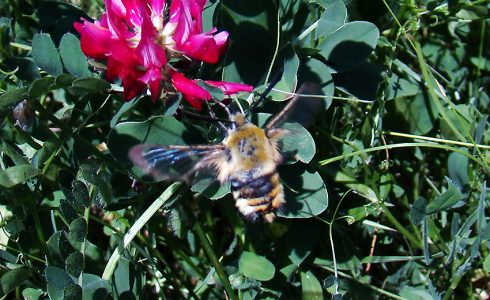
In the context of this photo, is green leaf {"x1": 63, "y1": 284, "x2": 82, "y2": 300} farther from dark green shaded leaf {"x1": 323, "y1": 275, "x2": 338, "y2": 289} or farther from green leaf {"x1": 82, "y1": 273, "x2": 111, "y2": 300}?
dark green shaded leaf {"x1": 323, "y1": 275, "x2": 338, "y2": 289}

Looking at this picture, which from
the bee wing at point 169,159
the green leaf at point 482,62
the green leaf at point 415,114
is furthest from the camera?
the green leaf at point 482,62

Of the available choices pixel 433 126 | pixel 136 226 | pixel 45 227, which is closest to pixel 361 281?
pixel 433 126

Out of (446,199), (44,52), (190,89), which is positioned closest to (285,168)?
(190,89)

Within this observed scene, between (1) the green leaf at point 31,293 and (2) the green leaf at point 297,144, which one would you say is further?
(1) the green leaf at point 31,293

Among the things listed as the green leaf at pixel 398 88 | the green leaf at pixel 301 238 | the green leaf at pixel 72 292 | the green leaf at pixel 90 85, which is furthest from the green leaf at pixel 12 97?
the green leaf at pixel 398 88

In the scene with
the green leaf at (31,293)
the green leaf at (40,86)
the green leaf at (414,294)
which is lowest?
the green leaf at (414,294)

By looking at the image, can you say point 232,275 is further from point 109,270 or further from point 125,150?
point 125,150

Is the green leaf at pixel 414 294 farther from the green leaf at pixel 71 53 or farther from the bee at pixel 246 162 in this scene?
the green leaf at pixel 71 53
